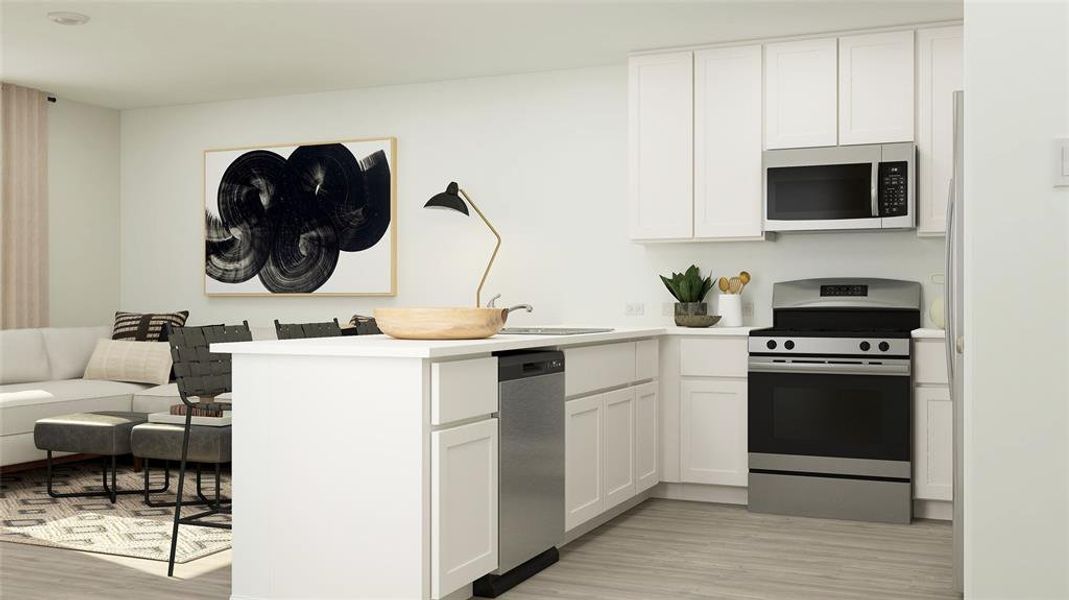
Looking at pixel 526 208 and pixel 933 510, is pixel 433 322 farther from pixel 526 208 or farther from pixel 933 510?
pixel 933 510

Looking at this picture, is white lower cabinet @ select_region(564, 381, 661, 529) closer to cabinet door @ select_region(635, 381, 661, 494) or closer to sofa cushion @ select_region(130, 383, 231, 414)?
cabinet door @ select_region(635, 381, 661, 494)

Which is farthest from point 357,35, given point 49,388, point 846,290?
point 846,290

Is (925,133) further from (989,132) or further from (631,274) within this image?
(989,132)

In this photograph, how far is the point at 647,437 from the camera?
16.3ft

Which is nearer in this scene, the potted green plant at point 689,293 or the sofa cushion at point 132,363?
the potted green plant at point 689,293

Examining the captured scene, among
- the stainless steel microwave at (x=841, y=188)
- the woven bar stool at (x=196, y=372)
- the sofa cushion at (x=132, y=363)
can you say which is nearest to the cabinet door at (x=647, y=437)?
the stainless steel microwave at (x=841, y=188)

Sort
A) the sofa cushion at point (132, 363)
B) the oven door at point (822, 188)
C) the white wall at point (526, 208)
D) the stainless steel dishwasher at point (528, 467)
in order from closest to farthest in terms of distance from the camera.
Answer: the stainless steel dishwasher at point (528, 467) → the oven door at point (822, 188) → the white wall at point (526, 208) → the sofa cushion at point (132, 363)

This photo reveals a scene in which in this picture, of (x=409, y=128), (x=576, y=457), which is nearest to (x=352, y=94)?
(x=409, y=128)

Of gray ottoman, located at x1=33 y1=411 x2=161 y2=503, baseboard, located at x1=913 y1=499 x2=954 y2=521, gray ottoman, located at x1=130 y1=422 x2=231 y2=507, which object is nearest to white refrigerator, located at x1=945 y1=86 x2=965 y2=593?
baseboard, located at x1=913 y1=499 x2=954 y2=521

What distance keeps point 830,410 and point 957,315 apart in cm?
142

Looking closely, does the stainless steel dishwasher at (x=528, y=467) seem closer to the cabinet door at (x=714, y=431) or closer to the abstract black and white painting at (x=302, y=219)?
the cabinet door at (x=714, y=431)

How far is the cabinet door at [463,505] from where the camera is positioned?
304cm

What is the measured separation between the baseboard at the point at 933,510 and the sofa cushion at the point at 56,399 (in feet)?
14.5

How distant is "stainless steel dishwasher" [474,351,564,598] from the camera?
346 centimetres
